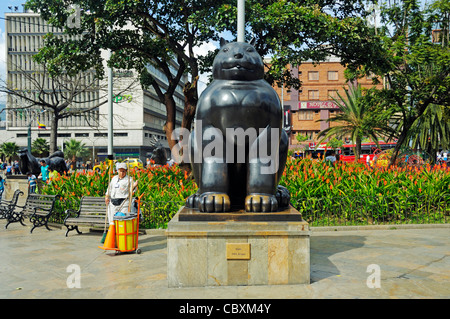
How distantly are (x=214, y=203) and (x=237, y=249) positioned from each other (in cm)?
59

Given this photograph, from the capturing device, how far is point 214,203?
435 centimetres

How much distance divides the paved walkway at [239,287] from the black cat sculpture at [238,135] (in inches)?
41.7

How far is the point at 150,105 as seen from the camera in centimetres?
5647

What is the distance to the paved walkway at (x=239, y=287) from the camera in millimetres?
4234

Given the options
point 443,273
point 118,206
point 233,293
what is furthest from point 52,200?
point 443,273

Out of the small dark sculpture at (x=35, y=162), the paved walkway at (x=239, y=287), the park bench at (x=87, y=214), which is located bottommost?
the paved walkway at (x=239, y=287)

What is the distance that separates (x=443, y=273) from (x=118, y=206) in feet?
17.0

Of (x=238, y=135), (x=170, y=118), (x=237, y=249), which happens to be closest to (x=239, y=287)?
(x=237, y=249)

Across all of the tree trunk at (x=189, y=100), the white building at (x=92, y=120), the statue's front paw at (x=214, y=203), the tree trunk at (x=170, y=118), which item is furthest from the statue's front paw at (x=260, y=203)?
the white building at (x=92, y=120)

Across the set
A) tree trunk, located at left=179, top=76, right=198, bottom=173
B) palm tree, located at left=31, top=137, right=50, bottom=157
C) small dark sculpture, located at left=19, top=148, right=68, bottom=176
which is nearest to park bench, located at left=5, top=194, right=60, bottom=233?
tree trunk, located at left=179, top=76, right=198, bottom=173

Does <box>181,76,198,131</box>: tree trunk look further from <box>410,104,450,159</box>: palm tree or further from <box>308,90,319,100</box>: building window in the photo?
<box>308,90,319,100</box>: building window

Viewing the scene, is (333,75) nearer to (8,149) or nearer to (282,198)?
(8,149)

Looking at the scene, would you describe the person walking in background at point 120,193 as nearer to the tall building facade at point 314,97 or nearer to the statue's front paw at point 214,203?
the statue's front paw at point 214,203

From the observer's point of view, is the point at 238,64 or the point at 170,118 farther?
the point at 170,118
